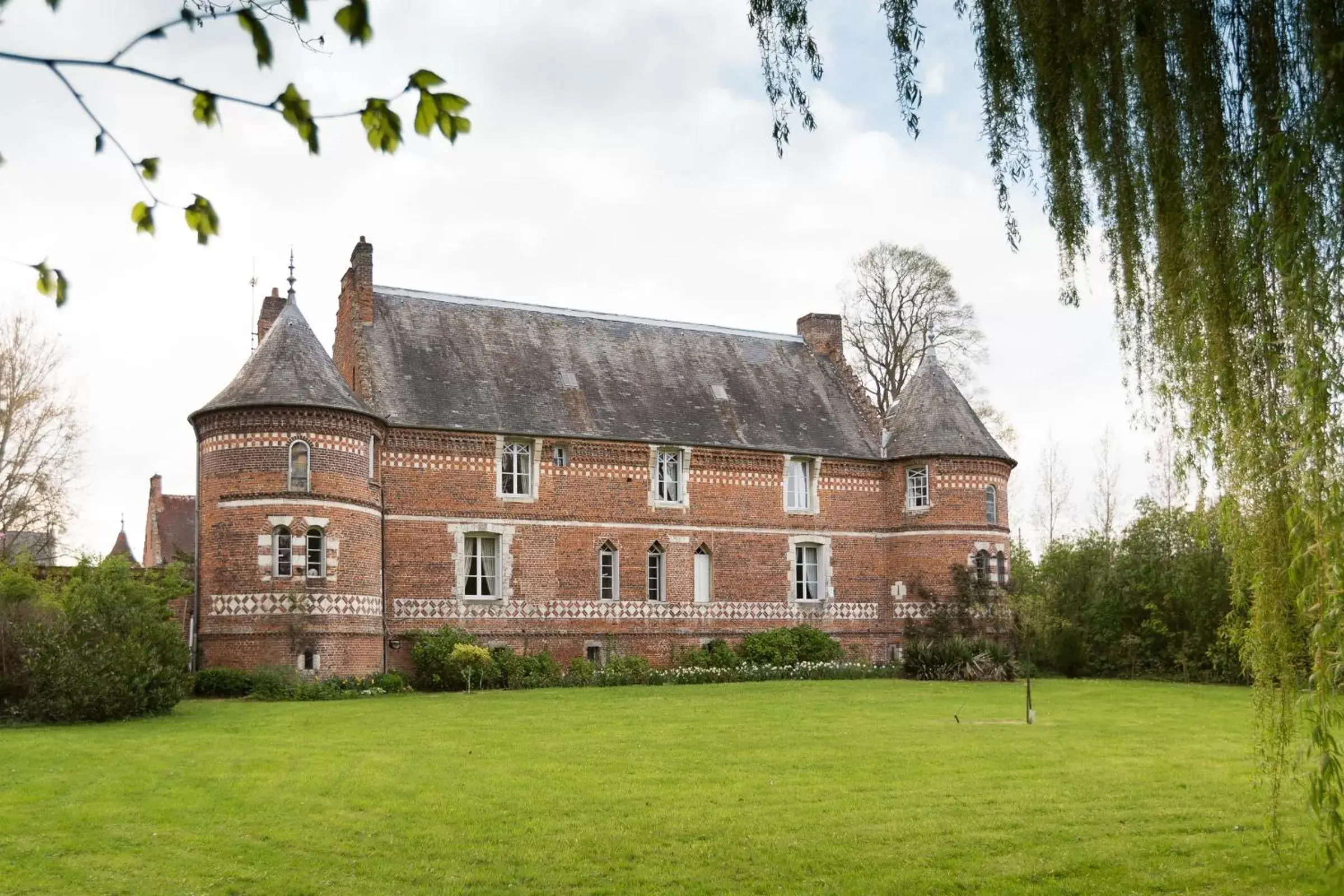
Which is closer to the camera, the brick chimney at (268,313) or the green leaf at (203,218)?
the green leaf at (203,218)

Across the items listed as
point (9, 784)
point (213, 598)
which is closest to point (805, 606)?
point (213, 598)

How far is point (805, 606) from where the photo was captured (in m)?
32.2

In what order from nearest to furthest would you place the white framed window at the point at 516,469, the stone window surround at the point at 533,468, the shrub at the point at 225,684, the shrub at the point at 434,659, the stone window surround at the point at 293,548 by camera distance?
the shrub at the point at 225,684 < the stone window surround at the point at 293,548 < the shrub at the point at 434,659 < the stone window surround at the point at 533,468 < the white framed window at the point at 516,469

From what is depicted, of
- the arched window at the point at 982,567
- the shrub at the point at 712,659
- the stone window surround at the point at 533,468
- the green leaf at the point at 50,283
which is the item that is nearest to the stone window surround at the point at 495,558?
the stone window surround at the point at 533,468

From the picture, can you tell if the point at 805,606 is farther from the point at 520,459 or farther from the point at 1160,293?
the point at 1160,293

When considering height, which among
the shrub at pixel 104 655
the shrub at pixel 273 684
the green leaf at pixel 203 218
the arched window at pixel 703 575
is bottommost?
the shrub at pixel 273 684

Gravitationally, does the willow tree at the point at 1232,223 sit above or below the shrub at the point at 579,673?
above

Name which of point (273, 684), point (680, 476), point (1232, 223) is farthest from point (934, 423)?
point (1232, 223)

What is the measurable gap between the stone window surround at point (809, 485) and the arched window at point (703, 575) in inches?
98.6

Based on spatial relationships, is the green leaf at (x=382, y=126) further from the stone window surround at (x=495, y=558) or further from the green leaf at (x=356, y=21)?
the stone window surround at (x=495, y=558)

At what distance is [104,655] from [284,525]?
265 inches

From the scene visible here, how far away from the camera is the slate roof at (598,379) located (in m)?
29.5

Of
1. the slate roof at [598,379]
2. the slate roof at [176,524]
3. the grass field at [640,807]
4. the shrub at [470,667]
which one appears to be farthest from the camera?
the slate roof at [176,524]

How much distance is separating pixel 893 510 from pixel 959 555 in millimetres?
2104
